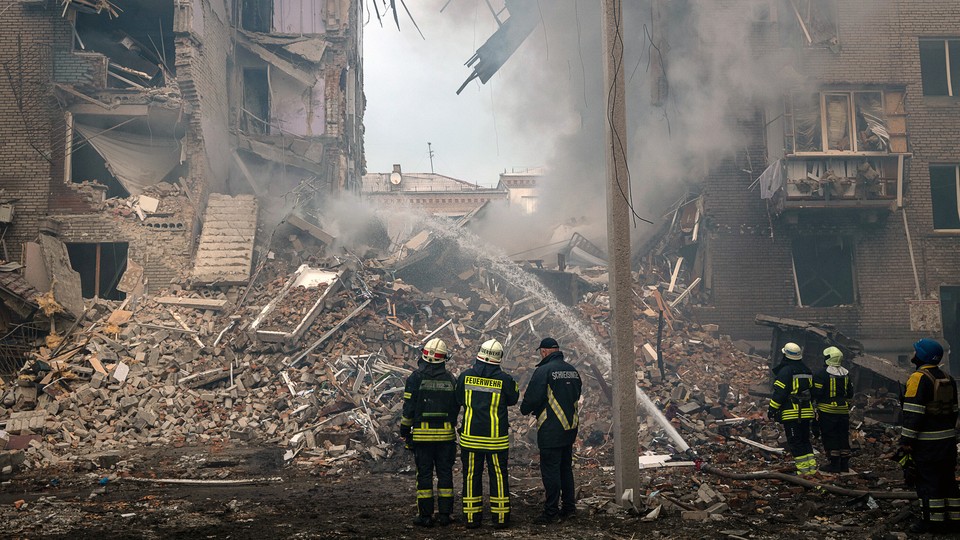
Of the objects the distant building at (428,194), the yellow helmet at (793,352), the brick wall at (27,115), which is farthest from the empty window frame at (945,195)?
the distant building at (428,194)

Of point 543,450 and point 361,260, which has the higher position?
point 361,260

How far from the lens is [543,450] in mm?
5980

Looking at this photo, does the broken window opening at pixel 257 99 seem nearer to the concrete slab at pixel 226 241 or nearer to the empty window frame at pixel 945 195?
the concrete slab at pixel 226 241

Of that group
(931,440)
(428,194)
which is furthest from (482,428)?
(428,194)

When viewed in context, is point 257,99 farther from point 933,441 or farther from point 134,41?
point 933,441

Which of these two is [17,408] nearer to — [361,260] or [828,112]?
[361,260]

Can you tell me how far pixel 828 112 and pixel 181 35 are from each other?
628 inches

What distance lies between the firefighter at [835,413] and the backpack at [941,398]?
2.54 meters

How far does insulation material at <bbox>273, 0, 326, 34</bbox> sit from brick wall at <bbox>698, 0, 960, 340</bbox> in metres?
13.2

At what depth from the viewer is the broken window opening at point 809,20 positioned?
1681 centimetres

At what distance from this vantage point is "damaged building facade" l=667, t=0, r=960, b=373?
53.3 feet

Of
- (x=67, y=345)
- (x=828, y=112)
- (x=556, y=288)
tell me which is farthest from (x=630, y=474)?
(x=828, y=112)

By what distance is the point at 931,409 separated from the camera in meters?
5.43

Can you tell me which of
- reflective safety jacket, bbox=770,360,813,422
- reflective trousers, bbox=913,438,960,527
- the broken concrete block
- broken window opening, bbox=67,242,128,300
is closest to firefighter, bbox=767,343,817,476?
reflective safety jacket, bbox=770,360,813,422
